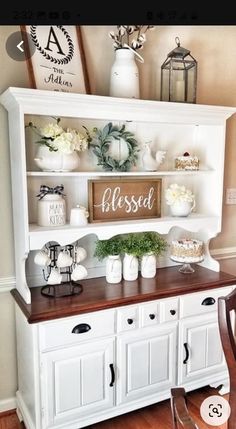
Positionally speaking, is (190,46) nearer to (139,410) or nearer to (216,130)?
(216,130)

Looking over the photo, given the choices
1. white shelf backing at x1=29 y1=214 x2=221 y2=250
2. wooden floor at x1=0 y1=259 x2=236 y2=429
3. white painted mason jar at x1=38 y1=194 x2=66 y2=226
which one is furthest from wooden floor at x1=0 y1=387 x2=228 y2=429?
white painted mason jar at x1=38 y1=194 x2=66 y2=226

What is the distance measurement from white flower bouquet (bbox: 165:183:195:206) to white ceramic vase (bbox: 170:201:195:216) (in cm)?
2

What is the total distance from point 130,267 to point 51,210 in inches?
24.0

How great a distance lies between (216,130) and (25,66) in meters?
1.24

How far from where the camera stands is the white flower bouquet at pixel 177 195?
227 cm

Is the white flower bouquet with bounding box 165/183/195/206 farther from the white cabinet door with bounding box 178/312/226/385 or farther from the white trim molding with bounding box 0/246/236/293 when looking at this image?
the white cabinet door with bounding box 178/312/226/385

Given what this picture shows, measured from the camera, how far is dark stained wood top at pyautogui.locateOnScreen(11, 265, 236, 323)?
180 centimetres

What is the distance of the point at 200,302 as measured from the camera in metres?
2.21

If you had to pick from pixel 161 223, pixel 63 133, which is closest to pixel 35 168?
pixel 63 133

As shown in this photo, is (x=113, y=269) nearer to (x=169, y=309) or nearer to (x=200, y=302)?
(x=169, y=309)

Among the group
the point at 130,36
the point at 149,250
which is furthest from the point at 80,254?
the point at 130,36

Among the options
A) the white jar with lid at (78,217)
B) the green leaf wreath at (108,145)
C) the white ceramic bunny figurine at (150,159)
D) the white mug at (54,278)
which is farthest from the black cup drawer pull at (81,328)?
the white ceramic bunny figurine at (150,159)

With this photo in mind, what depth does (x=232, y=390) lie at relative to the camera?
109cm

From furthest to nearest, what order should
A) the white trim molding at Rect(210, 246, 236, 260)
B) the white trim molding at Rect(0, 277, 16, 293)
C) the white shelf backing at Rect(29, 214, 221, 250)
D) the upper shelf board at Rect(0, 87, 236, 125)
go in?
the white trim molding at Rect(210, 246, 236, 260) < the white trim molding at Rect(0, 277, 16, 293) < the white shelf backing at Rect(29, 214, 221, 250) < the upper shelf board at Rect(0, 87, 236, 125)
